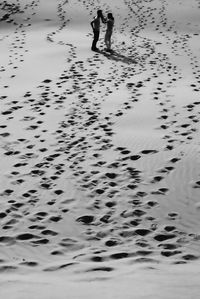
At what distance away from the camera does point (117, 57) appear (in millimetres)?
17469

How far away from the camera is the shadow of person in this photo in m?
17.0

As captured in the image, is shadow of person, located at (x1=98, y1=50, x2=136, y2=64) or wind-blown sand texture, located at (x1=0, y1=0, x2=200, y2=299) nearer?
wind-blown sand texture, located at (x1=0, y1=0, x2=200, y2=299)

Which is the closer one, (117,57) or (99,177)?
(99,177)

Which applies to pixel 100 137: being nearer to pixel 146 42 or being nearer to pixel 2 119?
pixel 2 119

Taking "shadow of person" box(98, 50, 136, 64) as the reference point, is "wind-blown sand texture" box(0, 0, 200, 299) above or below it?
below

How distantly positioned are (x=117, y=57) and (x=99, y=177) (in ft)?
36.3

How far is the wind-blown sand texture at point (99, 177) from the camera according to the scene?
465cm

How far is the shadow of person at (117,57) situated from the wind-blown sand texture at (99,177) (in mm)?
142

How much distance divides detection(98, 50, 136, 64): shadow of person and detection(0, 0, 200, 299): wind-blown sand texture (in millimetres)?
142

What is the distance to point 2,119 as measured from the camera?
34.7ft

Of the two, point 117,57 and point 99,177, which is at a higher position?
point 117,57

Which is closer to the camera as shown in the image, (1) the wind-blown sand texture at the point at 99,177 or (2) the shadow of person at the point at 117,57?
(1) the wind-blown sand texture at the point at 99,177

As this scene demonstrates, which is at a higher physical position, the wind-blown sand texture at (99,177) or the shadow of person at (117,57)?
the shadow of person at (117,57)

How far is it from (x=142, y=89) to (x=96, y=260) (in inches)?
342
